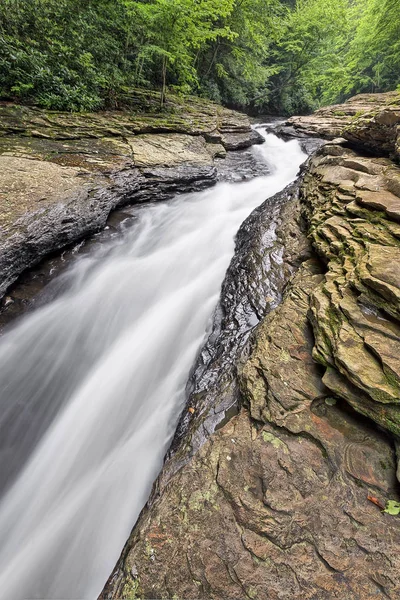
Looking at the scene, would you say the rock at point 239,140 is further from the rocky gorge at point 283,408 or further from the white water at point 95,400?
the white water at point 95,400

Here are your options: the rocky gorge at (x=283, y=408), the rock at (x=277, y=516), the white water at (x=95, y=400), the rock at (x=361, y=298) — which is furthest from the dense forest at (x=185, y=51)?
the rock at (x=277, y=516)

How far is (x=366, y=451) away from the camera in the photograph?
178cm

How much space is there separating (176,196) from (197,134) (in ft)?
10.2

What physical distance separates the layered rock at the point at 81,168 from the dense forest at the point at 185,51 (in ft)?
3.49

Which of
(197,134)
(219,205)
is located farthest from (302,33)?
(219,205)

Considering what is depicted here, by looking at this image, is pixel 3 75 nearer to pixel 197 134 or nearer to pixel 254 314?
pixel 197 134

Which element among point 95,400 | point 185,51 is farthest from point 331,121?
point 95,400

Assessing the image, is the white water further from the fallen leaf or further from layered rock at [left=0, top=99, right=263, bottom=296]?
the fallen leaf

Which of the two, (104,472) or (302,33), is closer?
(104,472)

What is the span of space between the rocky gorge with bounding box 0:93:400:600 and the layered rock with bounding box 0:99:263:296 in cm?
4

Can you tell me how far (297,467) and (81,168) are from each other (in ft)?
18.8

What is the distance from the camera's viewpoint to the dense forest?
6.62 m

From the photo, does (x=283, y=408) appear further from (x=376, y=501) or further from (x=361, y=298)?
(x=361, y=298)

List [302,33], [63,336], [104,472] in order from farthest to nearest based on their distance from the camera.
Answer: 1. [302,33]
2. [63,336]
3. [104,472]
